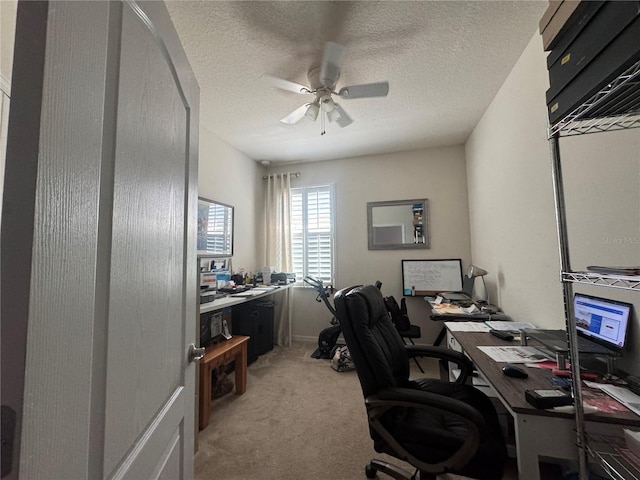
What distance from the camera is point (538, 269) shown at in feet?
5.81

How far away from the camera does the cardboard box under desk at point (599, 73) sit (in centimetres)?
60

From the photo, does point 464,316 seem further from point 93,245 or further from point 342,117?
point 93,245

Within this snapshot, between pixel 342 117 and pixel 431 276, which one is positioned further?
pixel 431 276

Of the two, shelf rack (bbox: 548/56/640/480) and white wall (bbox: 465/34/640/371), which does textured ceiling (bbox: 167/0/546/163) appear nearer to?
white wall (bbox: 465/34/640/371)

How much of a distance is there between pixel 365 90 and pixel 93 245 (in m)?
1.92

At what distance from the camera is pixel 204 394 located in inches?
75.2

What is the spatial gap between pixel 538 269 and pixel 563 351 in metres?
0.84

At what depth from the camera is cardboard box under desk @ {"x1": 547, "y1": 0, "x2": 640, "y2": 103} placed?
60 centimetres

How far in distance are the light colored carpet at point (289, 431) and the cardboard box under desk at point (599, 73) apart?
1.83 metres

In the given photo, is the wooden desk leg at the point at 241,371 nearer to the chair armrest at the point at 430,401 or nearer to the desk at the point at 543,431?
the chair armrest at the point at 430,401

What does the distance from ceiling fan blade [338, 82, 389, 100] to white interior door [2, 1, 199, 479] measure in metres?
1.33

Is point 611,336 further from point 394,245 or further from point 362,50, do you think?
point 394,245

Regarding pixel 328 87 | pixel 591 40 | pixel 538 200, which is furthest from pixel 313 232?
pixel 591 40

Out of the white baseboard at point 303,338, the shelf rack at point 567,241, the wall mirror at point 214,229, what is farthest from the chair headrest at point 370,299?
the white baseboard at point 303,338
